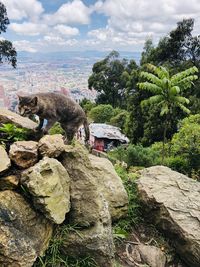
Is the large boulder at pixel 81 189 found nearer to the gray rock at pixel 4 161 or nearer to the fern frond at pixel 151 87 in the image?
the gray rock at pixel 4 161

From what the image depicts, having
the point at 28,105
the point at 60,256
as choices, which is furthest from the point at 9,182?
the point at 28,105

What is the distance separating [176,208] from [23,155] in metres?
3.23

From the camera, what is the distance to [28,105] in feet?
22.7

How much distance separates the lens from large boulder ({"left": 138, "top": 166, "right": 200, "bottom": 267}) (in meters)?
6.89

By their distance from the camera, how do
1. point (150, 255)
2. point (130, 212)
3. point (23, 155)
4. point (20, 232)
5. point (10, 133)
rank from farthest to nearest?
1. point (130, 212)
2. point (150, 255)
3. point (10, 133)
4. point (23, 155)
5. point (20, 232)

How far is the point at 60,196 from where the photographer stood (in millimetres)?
5574

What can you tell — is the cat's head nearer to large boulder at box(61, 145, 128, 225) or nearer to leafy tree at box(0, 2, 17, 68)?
large boulder at box(61, 145, 128, 225)

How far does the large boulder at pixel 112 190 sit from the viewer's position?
7.08 meters

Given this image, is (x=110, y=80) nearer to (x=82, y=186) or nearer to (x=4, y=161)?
(x=82, y=186)

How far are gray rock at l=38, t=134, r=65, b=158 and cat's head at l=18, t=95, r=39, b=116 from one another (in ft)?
3.34

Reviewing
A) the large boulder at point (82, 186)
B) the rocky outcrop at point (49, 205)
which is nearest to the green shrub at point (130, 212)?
the large boulder at point (82, 186)

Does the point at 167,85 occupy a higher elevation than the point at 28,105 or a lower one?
lower

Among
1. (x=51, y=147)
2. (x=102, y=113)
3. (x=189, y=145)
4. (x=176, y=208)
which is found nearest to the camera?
(x=51, y=147)

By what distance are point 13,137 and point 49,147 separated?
0.84m
